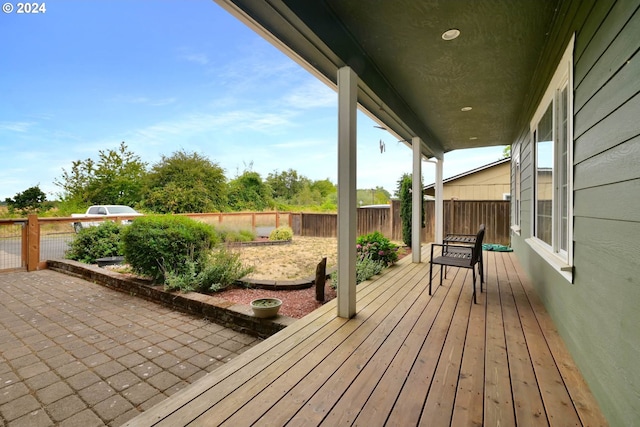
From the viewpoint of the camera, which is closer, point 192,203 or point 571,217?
point 571,217

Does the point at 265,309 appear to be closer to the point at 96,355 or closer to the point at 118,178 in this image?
the point at 96,355

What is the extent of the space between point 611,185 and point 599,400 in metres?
1.05

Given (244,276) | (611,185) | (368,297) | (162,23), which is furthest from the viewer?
(162,23)

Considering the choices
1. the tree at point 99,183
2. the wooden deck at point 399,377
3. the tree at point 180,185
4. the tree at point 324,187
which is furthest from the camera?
the tree at point 324,187

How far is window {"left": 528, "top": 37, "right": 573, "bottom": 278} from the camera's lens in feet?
6.26

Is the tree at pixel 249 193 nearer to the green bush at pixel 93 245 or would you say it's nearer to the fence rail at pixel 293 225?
the fence rail at pixel 293 225

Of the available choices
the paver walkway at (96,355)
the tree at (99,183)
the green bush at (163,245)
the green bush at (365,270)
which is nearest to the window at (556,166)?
the green bush at (365,270)

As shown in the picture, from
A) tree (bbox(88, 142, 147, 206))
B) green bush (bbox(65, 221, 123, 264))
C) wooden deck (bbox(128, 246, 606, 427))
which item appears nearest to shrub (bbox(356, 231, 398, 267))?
wooden deck (bbox(128, 246, 606, 427))

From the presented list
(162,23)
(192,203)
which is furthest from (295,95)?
(162,23)

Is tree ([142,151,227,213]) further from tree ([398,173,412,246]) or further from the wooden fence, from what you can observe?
tree ([398,173,412,246])

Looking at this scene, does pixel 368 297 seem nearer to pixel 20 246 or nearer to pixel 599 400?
pixel 599 400

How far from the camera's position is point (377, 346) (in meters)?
2.08

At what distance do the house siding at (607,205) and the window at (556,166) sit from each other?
0.14 m

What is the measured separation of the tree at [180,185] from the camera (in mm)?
13062
